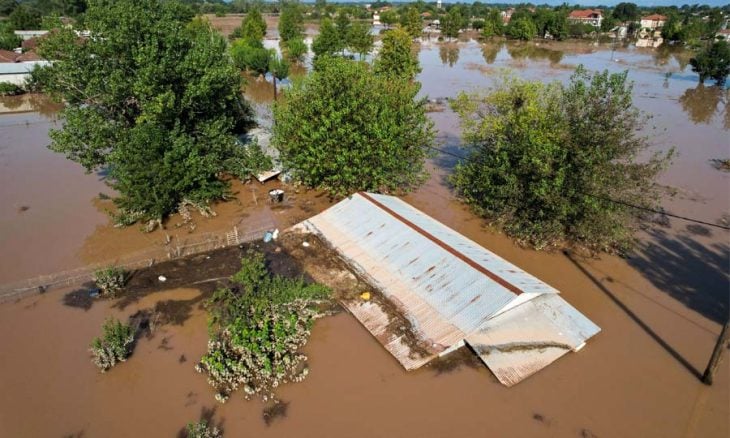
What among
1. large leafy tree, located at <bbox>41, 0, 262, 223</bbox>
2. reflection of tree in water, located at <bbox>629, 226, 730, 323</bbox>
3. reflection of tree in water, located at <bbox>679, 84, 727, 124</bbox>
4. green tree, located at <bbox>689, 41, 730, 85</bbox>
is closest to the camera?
reflection of tree in water, located at <bbox>629, 226, 730, 323</bbox>

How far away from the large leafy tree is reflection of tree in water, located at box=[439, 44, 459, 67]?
44.6 meters

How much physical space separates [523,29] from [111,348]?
8509 centimetres

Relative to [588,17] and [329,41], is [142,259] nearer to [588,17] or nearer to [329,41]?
[329,41]

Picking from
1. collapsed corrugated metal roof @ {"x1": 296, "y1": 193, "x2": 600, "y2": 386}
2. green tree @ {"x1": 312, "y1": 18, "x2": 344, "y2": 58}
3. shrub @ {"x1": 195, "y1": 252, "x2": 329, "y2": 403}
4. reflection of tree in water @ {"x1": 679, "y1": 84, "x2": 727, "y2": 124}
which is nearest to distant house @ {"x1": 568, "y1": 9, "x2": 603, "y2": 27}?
reflection of tree in water @ {"x1": 679, "y1": 84, "x2": 727, "y2": 124}

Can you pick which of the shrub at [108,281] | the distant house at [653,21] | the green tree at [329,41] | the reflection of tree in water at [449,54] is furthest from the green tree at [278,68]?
the distant house at [653,21]

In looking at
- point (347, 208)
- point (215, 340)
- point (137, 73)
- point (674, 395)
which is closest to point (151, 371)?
point (215, 340)

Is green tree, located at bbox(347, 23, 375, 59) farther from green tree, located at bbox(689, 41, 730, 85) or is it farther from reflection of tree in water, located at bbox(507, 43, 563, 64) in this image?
green tree, located at bbox(689, 41, 730, 85)

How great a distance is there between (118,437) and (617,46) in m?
90.3

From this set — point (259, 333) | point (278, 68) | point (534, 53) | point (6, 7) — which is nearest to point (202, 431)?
point (259, 333)

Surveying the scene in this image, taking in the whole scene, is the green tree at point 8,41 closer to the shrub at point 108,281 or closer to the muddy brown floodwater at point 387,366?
the muddy brown floodwater at point 387,366

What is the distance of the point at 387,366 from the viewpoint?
11008 mm

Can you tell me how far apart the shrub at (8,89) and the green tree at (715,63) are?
6491 centimetres

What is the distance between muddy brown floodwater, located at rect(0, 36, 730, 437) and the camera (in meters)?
9.67

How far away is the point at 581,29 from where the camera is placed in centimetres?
8231
